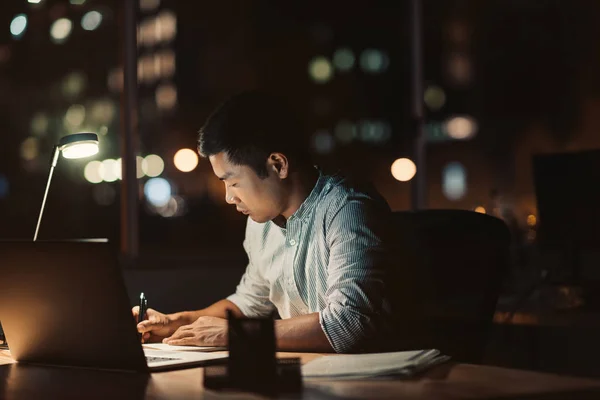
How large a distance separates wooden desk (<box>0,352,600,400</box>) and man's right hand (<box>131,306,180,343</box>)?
0.55 meters

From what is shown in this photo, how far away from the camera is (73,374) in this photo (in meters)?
1.54

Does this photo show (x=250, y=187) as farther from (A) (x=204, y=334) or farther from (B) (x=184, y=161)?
(B) (x=184, y=161)

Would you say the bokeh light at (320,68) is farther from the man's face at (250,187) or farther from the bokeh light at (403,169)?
the man's face at (250,187)

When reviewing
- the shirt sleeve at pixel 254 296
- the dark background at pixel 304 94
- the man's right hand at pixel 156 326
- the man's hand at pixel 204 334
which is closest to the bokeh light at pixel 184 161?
the dark background at pixel 304 94

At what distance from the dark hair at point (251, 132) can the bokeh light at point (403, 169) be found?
2123 mm

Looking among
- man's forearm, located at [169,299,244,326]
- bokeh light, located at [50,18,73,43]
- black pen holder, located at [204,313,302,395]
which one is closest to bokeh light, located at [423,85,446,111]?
bokeh light, located at [50,18,73,43]

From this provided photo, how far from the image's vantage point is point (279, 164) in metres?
2.26

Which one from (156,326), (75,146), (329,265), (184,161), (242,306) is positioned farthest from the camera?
(184,161)

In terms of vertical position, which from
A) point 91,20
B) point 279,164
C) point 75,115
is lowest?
point 279,164

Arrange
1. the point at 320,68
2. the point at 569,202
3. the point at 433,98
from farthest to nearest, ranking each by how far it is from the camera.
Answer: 1. the point at 320,68
2. the point at 433,98
3. the point at 569,202

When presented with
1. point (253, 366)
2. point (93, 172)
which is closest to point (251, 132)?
point (253, 366)

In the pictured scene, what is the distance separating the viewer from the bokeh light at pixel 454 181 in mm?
4318

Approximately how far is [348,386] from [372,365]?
0.40 ft

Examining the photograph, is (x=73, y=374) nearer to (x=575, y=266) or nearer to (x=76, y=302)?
(x=76, y=302)
